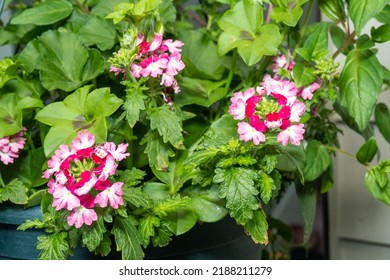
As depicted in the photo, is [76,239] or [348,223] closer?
[76,239]

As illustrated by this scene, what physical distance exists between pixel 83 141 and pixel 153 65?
132mm

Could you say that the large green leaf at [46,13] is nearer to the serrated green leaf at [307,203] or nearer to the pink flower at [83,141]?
the pink flower at [83,141]

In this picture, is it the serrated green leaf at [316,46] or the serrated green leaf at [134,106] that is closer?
the serrated green leaf at [134,106]

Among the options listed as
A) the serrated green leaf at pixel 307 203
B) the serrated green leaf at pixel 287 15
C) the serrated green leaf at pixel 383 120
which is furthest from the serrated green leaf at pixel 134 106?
the serrated green leaf at pixel 383 120

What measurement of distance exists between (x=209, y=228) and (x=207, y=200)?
0.17 ft

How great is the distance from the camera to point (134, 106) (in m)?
0.79

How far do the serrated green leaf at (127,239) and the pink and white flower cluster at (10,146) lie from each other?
0.20 m

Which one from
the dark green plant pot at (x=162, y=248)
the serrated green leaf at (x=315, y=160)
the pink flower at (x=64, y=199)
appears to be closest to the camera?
the pink flower at (x=64, y=199)

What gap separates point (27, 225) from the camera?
79cm

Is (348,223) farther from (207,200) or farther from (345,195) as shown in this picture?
(207,200)

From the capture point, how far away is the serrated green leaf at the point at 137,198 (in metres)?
0.76

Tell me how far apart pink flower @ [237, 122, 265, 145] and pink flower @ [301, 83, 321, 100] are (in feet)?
0.52

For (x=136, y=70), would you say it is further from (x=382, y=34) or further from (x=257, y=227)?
(x=382, y=34)
